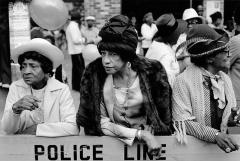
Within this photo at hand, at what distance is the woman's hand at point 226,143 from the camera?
300 cm

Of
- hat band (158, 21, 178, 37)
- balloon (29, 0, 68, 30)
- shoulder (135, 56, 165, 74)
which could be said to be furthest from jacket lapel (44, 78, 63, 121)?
balloon (29, 0, 68, 30)

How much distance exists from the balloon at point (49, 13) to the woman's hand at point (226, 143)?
321cm

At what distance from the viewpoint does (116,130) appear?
10.2 ft

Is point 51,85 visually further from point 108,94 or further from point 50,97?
point 108,94

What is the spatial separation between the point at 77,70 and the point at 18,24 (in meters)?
3.15

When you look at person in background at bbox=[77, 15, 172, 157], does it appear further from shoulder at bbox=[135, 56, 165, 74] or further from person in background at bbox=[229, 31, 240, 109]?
person in background at bbox=[229, 31, 240, 109]

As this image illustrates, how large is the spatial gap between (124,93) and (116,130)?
260 millimetres

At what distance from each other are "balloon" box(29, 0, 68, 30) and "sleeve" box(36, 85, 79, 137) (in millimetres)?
2421

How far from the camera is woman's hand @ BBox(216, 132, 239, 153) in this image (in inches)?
118

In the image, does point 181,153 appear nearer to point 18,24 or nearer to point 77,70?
point 18,24

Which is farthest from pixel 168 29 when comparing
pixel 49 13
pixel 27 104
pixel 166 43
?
pixel 27 104

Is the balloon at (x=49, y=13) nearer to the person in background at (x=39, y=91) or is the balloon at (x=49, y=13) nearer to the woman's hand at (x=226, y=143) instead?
the person in background at (x=39, y=91)

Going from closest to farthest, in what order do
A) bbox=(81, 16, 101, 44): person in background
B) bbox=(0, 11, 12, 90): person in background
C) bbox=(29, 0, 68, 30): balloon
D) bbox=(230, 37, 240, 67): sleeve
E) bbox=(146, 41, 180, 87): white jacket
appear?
bbox=(230, 37, 240, 67): sleeve
bbox=(146, 41, 180, 87): white jacket
bbox=(29, 0, 68, 30): balloon
bbox=(0, 11, 12, 90): person in background
bbox=(81, 16, 101, 44): person in background

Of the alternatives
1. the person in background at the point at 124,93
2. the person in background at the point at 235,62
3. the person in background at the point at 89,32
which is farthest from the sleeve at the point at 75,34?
the person in background at the point at 124,93
